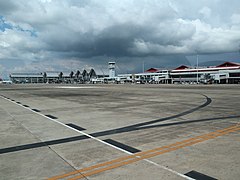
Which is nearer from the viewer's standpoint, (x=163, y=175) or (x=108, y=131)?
(x=163, y=175)

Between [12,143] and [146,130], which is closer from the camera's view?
[12,143]

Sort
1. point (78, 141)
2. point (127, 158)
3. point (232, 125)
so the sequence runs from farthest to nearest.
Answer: point (232, 125), point (78, 141), point (127, 158)

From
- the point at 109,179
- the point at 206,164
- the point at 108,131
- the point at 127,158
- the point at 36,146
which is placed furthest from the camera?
the point at 108,131

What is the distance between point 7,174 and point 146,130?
16.6ft

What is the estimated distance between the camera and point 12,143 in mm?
6527

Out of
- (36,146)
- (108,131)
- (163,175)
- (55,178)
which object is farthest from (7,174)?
(108,131)

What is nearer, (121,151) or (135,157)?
(135,157)

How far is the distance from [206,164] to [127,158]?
1899 millimetres

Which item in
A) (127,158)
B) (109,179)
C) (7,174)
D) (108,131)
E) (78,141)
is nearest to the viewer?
(109,179)

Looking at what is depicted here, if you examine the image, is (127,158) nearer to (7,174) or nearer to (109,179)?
(109,179)

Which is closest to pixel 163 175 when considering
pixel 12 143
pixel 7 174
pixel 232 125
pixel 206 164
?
pixel 206 164

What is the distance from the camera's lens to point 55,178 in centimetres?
415

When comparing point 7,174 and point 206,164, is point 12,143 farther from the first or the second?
point 206,164

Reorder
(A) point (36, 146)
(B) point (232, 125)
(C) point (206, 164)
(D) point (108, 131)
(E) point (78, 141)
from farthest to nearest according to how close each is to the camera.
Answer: (B) point (232, 125) < (D) point (108, 131) < (E) point (78, 141) < (A) point (36, 146) < (C) point (206, 164)
